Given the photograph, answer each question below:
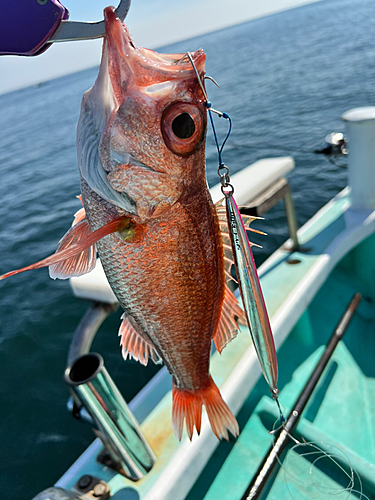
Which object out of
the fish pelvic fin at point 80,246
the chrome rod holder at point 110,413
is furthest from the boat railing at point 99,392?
the fish pelvic fin at point 80,246

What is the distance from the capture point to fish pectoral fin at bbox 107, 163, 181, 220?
1.03 metres

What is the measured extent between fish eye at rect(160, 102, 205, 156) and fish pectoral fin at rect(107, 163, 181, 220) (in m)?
0.09

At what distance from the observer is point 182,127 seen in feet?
3.37

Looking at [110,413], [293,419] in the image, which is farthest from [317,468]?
[110,413]

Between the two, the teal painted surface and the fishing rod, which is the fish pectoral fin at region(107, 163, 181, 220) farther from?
the teal painted surface

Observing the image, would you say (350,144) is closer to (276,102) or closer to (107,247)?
(107,247)

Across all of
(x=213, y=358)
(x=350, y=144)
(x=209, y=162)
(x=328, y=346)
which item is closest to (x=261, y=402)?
(x=213, y=358)

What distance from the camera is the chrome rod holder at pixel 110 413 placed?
1.93 meters

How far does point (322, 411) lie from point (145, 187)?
2.49 m

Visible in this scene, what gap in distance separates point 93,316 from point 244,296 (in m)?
1.49

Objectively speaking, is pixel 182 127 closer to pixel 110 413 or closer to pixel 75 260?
pixel 75 260

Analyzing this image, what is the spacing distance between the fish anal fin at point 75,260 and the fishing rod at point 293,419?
62.8 inches

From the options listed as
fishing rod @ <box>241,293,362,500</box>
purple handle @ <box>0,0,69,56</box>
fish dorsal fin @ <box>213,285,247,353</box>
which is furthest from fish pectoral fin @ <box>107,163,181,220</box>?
fishing rod @ <box>241,293,362,500</box>

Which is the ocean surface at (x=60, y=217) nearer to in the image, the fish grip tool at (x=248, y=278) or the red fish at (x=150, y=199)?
the red fish at (x=150, y=199)
